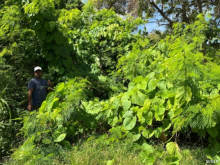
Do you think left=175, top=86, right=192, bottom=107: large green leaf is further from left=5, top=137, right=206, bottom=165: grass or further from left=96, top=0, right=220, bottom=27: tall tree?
left=96, top=0, right=220, bottom=27: tall tree

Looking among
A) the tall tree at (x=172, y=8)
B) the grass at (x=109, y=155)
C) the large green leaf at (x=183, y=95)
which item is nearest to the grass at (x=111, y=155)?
the grass at (x=109, y=155)

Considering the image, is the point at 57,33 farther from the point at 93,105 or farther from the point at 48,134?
the point at 48,134

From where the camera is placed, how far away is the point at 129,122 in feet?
8.90

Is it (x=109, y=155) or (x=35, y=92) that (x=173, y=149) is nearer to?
(x=109, y=155)

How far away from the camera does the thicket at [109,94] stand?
90.1 inches

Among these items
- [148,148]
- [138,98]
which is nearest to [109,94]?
A: [138,98]

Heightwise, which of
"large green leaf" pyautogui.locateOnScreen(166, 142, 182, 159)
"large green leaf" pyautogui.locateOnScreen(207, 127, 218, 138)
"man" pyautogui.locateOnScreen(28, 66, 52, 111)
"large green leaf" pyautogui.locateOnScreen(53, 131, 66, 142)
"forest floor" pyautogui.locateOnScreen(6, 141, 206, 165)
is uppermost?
"man" pyautogui.locateOnScreen(28, 66, 52, 111)

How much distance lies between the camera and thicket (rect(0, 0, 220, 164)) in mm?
2289

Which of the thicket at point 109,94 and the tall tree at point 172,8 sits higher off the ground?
the tall tree at point 172,8

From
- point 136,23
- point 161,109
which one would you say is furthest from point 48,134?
point 136,23

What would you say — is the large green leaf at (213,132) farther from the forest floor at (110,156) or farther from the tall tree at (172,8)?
the tall tree at (172,8)

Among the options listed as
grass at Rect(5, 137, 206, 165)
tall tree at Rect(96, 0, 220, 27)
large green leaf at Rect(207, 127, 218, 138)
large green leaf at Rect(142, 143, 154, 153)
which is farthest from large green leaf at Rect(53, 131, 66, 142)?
tall tree at Rect(96, 0, 220, 27)

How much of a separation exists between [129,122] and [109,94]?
156 cm

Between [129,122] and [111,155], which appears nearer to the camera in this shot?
[111,155]
